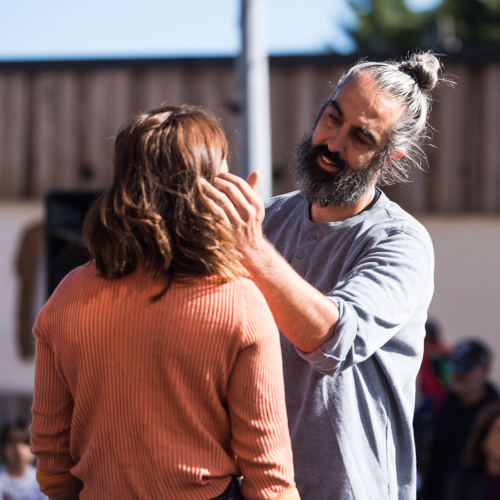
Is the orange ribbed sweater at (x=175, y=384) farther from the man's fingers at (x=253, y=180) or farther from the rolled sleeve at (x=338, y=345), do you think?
the man's fingers at (x=253, y=180)

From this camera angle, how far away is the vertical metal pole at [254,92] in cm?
427

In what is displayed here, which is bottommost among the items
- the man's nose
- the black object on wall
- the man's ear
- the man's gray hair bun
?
the black object on wall

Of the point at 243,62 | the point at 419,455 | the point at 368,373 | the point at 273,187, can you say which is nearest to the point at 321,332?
the point at 368,373

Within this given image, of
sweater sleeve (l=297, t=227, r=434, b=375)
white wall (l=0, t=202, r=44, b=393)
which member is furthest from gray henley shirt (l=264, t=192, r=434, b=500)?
white wall (l=0, t=202, r=44, b=393)

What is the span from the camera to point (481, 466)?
12.4ft

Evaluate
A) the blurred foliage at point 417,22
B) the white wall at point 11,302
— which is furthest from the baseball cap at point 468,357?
the blurred foliage at point 417,22

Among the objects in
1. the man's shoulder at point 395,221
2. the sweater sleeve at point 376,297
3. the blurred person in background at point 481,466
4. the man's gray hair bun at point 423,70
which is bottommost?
the blurred person in background at point 481,466

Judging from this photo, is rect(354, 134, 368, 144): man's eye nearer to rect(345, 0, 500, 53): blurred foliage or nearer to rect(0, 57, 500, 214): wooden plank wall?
rect(0, 57, 500, 214): wooden plank wall

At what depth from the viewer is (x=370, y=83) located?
1.99 m

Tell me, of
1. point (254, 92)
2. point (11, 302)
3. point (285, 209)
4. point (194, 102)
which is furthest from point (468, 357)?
point (11, 302)

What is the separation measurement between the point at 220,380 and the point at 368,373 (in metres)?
0.50

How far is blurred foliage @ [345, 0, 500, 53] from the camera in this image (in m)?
28.4

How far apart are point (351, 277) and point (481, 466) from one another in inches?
95.9

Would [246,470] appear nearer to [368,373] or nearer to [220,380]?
[220,380]
